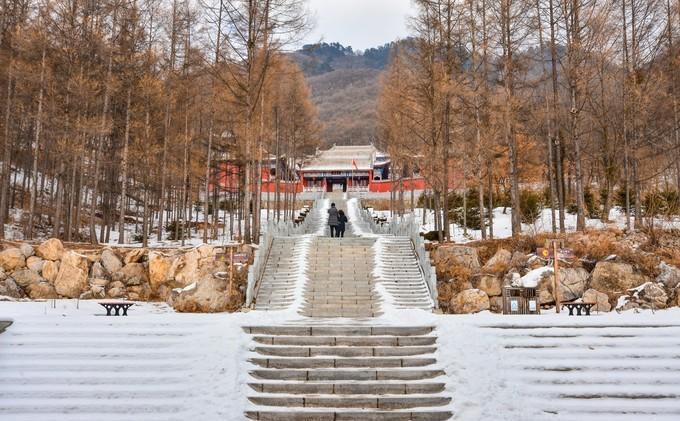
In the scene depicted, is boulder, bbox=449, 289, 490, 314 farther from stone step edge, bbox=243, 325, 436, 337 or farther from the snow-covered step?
the snow-covered step

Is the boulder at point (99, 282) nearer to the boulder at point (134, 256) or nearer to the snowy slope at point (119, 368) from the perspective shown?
the boulder at point (134, 256)

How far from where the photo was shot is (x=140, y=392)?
21.0ft

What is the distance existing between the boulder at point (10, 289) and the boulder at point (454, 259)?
1281 cm

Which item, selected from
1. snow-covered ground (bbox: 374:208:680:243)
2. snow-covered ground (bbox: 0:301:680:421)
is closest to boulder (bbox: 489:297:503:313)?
snow-covered ground (bbox: 0:301:680:421)

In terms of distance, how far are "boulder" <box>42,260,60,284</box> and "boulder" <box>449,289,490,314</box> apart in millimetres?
12281

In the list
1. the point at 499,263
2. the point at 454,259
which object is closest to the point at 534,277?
the point at 499,263

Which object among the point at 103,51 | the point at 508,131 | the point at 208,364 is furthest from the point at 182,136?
the point at 208,364

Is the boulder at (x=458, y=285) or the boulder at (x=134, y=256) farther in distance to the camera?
the boulder at (x=134, y=256)

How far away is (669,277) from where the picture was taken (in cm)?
1208

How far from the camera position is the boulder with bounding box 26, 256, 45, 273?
14.5m

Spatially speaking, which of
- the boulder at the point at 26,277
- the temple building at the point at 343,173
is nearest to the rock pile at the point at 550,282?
the boulder at the point at 26,277

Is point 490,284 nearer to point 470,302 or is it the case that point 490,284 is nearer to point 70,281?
point 470,302

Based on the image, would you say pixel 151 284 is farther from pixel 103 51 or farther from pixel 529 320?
pixel 529 320

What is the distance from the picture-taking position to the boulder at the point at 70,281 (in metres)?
14.2
